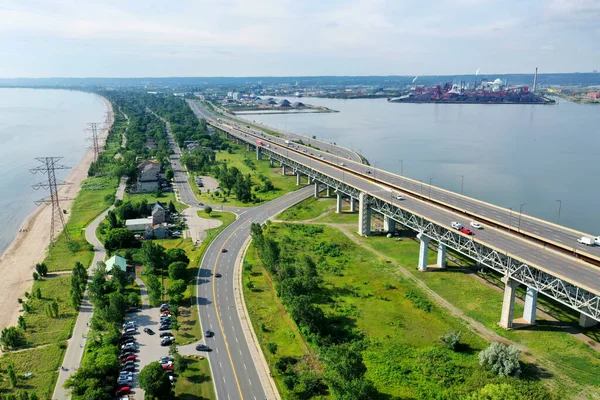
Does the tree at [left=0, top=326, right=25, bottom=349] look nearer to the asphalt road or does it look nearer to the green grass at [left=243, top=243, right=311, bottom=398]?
the green grass at [left=243, top=243, right=311, bottom=398]

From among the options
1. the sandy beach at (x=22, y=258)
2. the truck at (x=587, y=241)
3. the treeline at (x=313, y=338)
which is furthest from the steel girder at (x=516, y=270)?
the sandy beach at (x=22, y=258)

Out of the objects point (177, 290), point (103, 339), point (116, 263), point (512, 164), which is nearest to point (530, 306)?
point (177, 290)

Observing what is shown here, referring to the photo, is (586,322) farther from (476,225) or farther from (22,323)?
(22,323)

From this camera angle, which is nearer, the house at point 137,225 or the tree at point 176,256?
the tree at point 176,256

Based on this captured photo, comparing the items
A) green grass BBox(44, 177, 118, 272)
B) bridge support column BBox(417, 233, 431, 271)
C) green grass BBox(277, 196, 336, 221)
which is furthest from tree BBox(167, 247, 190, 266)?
bridge support column BBox(417, 233, 431, 271)

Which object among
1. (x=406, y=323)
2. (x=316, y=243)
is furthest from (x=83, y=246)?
(x=406, y=323)

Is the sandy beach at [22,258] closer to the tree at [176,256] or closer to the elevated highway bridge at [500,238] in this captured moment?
the tree at [176,256]

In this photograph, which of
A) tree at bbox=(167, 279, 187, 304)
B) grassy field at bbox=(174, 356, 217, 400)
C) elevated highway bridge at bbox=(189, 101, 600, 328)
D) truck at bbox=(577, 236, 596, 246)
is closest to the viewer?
grassy field at bbox=(174, 356, 217, 400)
